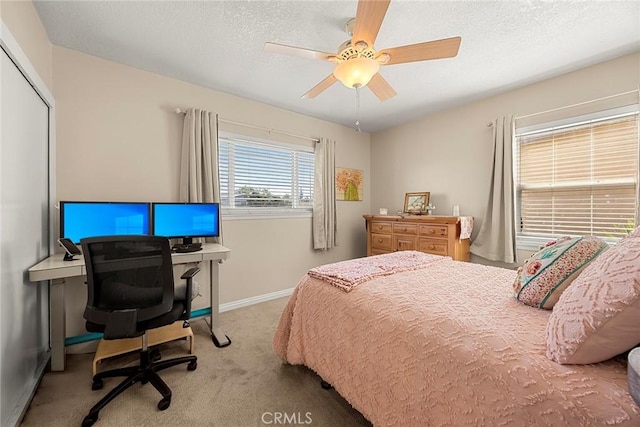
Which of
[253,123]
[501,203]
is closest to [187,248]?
[253,123]

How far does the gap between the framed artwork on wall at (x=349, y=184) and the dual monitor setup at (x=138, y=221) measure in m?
2.06

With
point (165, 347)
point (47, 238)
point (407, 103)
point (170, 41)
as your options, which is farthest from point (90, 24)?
point (407, 103)

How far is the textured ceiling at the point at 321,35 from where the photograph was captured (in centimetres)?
175

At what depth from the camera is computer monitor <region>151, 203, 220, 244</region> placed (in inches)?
93.5

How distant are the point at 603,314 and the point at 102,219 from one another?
292 cm

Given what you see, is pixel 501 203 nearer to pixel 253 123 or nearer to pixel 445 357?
pixel 445 357

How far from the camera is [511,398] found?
2.63ft

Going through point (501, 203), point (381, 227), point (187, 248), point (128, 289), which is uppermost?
point (501, 203)

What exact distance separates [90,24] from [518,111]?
3.98m

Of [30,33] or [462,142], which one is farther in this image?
[462,142]

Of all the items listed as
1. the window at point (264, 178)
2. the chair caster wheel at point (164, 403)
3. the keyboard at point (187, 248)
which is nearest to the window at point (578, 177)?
the window at point (264, 178)

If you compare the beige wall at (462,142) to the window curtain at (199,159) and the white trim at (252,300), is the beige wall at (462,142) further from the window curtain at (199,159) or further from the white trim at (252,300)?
the window curtain at (199,159)

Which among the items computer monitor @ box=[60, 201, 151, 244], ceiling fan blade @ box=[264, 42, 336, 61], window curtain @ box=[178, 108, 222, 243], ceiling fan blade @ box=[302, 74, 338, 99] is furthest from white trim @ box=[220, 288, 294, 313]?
ceiling fan blade @ box=[264, 42, 336, 61]

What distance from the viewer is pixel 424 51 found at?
1643 mm
